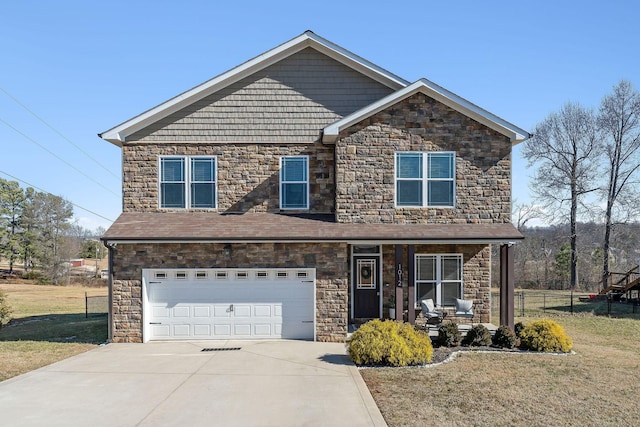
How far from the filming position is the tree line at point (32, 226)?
43625 millimetres

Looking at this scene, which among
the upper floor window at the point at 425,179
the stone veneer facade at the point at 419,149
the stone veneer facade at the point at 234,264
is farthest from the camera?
the upper floor window at the point at 425,179

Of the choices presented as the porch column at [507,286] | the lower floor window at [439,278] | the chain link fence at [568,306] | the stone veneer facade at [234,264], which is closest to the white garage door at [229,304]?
the stone veneer facade at [234,264]

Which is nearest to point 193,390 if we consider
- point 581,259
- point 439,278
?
point 439,278

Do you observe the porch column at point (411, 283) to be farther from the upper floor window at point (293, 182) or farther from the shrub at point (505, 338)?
the upper floor window at point (293, 182)

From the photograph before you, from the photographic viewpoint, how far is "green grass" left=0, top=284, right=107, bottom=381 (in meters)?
10.8

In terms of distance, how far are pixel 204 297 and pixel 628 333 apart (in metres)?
13.7

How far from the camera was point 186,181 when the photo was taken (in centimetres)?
1433

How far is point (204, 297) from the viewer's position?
13039 mm

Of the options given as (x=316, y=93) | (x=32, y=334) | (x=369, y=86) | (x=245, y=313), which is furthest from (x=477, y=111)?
(x=32, y=334)

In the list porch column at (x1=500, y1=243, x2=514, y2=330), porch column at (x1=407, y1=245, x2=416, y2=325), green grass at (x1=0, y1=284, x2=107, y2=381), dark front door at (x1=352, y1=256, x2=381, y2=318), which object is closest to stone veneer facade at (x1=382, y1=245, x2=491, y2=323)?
dark front door at (x1=352, y1=256, x2=381, y2=318)

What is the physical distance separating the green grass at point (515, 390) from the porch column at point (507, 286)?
1.73 meters

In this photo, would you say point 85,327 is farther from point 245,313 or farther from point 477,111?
point 477,111

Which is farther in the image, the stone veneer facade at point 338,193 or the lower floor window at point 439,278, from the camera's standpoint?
the lower floor window at point 439,278

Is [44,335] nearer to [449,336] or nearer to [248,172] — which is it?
[248,172]
